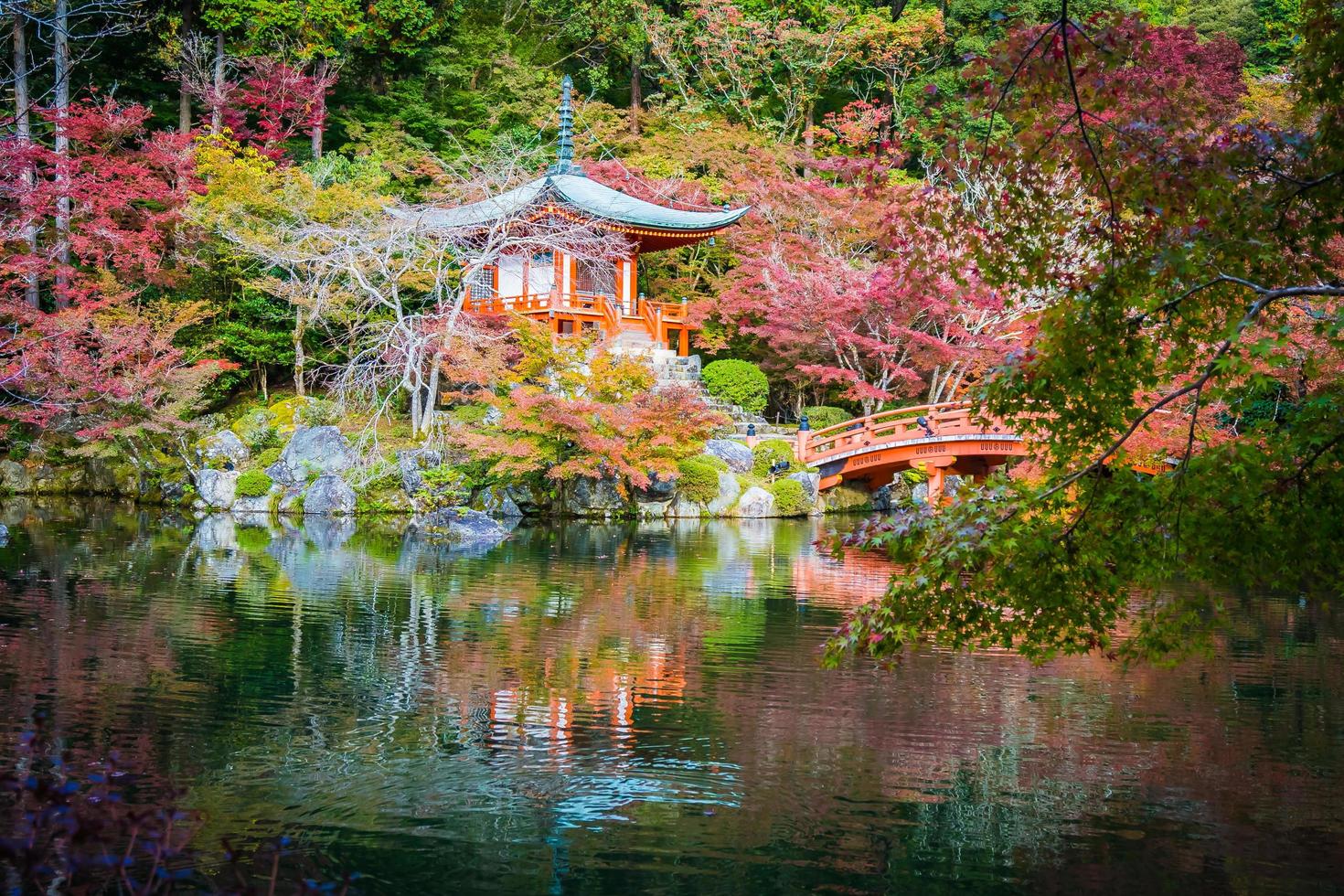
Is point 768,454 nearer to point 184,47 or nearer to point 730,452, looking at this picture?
point 730,452

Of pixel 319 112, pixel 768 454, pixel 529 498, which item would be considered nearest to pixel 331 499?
pixel 529 498

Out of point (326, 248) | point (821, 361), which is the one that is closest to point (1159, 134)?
point (326, 248)

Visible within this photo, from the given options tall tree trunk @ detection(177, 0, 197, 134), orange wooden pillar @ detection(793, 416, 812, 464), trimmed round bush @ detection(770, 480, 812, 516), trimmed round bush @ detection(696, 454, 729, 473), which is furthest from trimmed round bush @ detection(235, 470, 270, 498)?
orange wooden pillar @ detection(793, 416, 812, 464)

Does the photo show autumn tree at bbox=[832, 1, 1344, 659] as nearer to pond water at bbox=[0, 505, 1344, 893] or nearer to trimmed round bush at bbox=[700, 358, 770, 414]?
pond water at bbox=[0, 505, 1344, 893]

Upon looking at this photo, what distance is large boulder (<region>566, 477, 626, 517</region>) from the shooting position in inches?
739

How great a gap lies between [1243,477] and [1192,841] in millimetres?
1839

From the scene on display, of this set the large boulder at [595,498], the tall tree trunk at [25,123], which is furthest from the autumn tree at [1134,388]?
the tall tree trunk at [25,123]

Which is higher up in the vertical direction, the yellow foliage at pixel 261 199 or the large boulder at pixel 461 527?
the yellow foliage at pixel 261 199

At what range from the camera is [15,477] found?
19938mm

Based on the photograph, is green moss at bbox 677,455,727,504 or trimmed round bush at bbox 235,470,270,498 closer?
trimmed round bush at bbox 235,470,270,498

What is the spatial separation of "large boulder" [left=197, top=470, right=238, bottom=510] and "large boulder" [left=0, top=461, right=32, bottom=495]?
3.85 metres

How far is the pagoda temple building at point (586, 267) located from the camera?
2114 cm

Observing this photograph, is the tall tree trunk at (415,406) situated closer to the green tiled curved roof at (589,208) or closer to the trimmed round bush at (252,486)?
the trimmed round bush at (252,486)

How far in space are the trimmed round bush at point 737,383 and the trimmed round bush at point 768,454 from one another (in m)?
2.35
